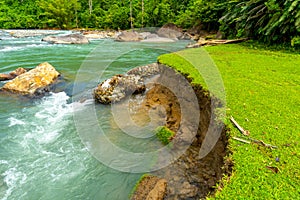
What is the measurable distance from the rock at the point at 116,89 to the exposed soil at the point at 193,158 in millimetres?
2013

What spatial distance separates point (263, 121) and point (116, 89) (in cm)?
561

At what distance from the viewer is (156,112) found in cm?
736

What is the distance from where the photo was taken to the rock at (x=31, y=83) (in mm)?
8953

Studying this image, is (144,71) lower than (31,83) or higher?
higher

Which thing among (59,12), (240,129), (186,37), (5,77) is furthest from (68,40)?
(240,129)

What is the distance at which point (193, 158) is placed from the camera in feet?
16.5

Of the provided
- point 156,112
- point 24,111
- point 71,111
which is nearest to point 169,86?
point 156,112

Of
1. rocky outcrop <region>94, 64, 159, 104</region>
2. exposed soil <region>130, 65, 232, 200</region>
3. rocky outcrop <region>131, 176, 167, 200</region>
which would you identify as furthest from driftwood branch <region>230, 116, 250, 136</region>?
rocky outcrop <region>94, 64, 159, 104</region>

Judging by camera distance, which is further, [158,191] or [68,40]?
[68,40]

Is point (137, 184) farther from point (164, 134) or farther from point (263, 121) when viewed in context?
point (263, 121)

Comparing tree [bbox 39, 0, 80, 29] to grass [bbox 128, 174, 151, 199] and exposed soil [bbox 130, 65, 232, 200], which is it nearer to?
exposed soil [bbox 130, 65, 232, 200]

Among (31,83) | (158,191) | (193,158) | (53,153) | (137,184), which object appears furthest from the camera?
(31,83)

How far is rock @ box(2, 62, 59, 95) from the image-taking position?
895 centimetres

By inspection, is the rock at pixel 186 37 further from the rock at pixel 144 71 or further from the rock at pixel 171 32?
the rock at pixel 144 71
